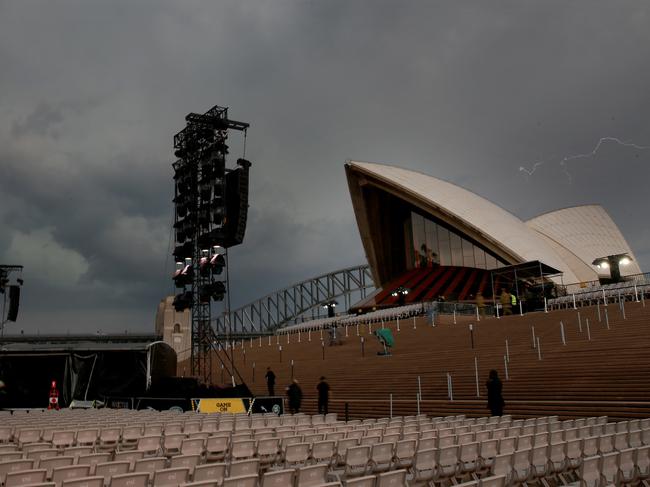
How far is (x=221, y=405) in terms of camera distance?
53.6ft

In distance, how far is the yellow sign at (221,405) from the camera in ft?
53.2

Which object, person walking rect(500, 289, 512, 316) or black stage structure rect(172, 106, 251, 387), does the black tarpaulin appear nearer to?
black stage structure rect(172, 106, 251, 387)

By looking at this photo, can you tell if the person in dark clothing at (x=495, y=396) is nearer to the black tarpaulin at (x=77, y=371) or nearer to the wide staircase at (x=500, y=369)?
the wide staircase at (x=500, y=369)

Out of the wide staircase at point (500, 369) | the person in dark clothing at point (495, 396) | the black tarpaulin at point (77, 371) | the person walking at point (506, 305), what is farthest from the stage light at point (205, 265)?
the person walking at point (506, 305)

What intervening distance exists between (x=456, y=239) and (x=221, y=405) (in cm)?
4216

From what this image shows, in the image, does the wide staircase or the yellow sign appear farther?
the yellow sign

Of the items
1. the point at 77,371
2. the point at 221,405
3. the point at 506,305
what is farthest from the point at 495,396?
the point at 506,305

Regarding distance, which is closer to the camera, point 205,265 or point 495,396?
point 495,396

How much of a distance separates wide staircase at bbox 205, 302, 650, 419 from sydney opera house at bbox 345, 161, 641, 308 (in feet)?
59.7

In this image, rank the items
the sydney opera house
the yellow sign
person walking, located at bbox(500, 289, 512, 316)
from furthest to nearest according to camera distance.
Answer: the sydney opera house
person walking, located at bbox(500, 289, 512, 316)
the yellow sign

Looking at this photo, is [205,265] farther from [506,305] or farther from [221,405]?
[506,305]

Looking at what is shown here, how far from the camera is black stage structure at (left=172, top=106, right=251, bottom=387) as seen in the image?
25203mm

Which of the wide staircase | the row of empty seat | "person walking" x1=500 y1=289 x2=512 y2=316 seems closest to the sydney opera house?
"person walking" x1=500 y1=289 x2=512 y2=316

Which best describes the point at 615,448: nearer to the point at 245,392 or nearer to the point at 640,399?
the point at 640,399
